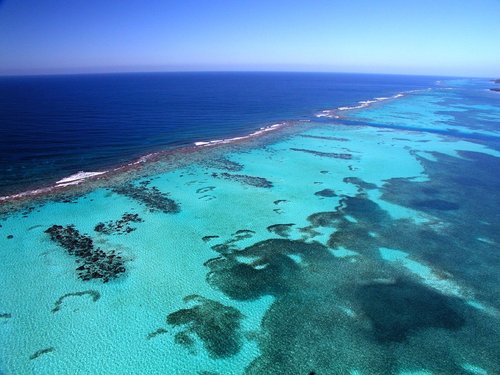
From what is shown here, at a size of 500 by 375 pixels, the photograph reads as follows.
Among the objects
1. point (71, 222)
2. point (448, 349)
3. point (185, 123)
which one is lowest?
point (448, 349)

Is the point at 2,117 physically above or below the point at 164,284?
above

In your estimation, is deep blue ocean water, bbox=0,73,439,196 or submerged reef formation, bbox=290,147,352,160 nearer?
deep blue ocean water, bbox=0,73,439,196

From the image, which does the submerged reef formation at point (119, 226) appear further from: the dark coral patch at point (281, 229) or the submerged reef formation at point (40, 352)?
the dark coral patch at point (281, 229)

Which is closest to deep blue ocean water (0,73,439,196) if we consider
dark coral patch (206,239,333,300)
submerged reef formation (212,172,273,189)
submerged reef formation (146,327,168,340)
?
submerged reef formation (212,172,273,189)

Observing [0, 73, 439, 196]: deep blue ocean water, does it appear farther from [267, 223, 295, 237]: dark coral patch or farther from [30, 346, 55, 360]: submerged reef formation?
[267, 223, 295, 237]: dark coral patch

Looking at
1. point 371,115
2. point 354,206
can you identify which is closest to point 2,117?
point 354,206

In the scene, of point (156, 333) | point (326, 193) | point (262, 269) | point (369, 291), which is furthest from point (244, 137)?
point (156, 333)

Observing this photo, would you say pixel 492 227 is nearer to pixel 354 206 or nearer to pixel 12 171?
pixel 354 206

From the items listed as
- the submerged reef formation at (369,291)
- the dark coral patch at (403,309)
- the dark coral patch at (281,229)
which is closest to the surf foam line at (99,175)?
the dark coral patch at (281,229)
